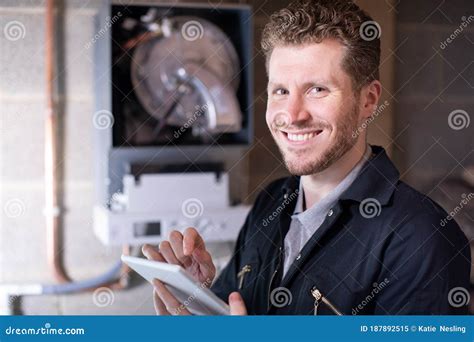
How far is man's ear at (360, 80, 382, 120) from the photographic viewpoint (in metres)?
1.24

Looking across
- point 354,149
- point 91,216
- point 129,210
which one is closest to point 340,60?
point 354,149

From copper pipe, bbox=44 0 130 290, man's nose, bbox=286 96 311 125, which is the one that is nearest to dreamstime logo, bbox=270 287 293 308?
man's nose, bbox=286 96 311 125

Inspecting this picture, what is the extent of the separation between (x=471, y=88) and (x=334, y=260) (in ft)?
1.81

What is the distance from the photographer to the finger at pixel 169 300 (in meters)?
1.15

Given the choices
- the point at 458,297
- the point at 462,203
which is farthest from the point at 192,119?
the point at 458,297

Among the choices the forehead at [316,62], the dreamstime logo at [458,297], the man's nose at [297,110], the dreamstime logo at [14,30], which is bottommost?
the dreamstime logo at [458,297]

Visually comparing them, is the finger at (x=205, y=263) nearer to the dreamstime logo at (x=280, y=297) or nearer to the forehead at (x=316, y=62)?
the dreamstime logo at (x=280, y=297)

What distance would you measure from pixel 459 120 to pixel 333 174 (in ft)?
1.23

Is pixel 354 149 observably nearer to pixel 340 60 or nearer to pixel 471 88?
pixel 340 60

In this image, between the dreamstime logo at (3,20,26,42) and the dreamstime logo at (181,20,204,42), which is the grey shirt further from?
the dreamstime logo at (3,20,26,42)

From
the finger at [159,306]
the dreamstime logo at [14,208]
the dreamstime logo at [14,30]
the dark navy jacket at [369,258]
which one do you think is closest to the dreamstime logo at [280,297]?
the dark navy jacket at [369,258]

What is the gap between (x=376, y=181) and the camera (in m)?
1.16

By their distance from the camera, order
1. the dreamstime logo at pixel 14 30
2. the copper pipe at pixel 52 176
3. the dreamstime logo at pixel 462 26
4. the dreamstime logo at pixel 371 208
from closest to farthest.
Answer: the dreamstime logo at pixel 371 208 → the dreamstime logo at pixel 462 26 → the dreamstime logo at pixel 14 30 → the copper pipe at pixel 52 176

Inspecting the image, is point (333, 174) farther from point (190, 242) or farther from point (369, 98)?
point (190, 242)
